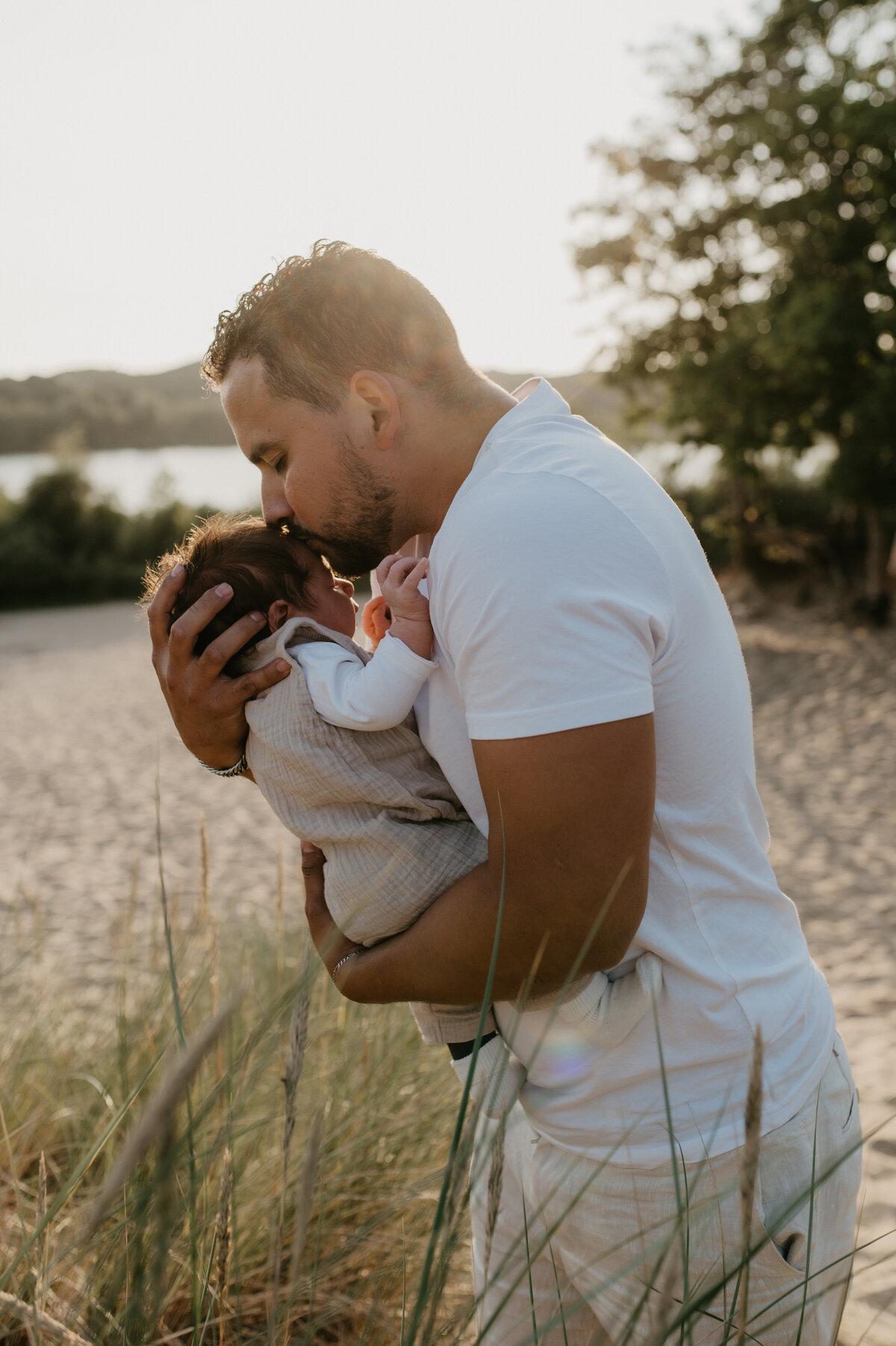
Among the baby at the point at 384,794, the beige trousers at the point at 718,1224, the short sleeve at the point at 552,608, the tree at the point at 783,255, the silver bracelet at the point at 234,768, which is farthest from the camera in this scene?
the tree at the point at 783,255

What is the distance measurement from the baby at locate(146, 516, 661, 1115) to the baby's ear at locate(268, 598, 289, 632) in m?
0.07

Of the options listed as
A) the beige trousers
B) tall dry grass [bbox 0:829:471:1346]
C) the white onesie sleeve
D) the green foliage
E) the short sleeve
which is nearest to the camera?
the short sleeve

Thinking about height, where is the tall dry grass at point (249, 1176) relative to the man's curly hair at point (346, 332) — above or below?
below

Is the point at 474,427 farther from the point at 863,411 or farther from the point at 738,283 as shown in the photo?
the point at 738,283

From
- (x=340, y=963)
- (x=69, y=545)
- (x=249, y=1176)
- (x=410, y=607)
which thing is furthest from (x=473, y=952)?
(x=69, y=545)

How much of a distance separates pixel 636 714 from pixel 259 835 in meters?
7.83

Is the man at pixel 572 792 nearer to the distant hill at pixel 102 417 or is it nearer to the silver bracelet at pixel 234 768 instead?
the silver bracelet at pixel 234 768

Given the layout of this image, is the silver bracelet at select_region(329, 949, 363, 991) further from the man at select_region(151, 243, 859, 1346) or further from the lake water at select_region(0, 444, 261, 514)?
the lake water at select_region(0, 444, 261, 514)

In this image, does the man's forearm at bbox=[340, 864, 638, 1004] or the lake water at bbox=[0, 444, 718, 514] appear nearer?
the man's forearm at bbox=[340, 864, 638, 1004]

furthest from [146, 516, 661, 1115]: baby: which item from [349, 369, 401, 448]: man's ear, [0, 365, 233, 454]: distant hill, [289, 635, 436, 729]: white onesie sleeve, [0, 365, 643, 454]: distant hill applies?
[0, 365, 233, 454]: distant hill

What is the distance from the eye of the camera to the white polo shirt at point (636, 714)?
3.39ft

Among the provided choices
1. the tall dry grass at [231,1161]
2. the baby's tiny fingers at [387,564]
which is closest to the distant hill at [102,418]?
the tall dry grass at [231,1161]

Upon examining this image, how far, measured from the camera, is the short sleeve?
40.2 inches

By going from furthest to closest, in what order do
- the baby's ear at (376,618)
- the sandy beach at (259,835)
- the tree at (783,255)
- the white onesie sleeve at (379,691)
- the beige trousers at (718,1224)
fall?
1. the tree at (783,255)
2. the sandy beach at (259,835)
3. the baby's ear at (376,618)
4. the white onesie sleeve at (379,691)
5. the beige trousers at (718,1224)
